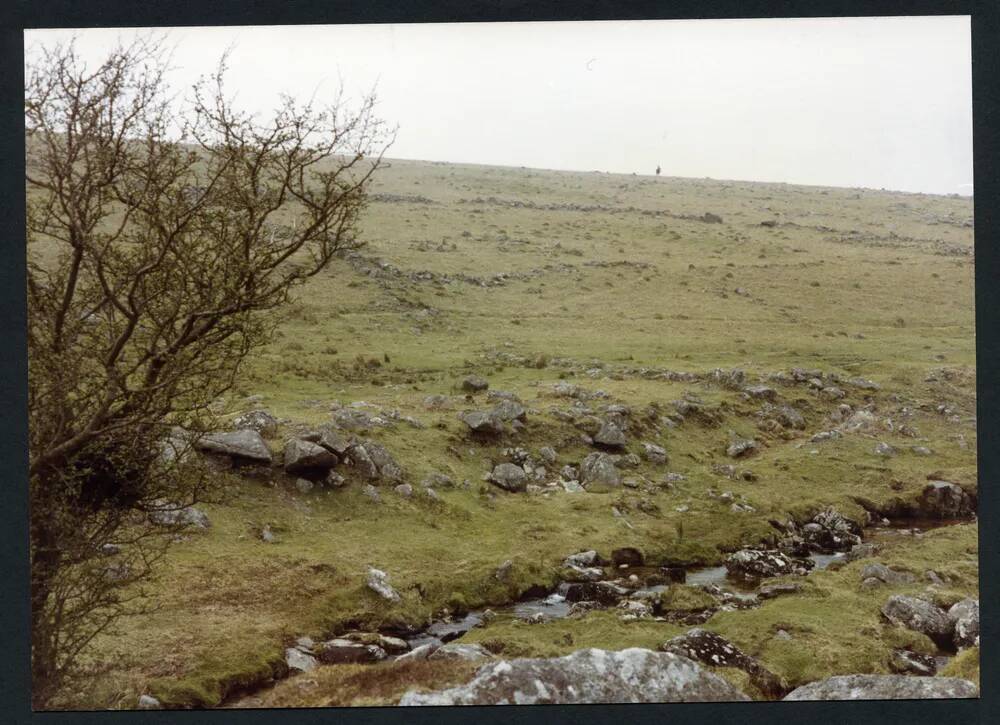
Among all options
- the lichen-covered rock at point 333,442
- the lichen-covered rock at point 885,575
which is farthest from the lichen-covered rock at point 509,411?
the lichen-covered rock at point 885,575

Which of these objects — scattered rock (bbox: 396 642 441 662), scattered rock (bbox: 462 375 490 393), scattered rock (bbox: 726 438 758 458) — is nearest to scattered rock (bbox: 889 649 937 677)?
scattered rock (bbox: 726 438 758 458)

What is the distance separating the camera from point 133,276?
367 inches

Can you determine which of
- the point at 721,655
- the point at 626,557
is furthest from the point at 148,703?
the point at 626,557

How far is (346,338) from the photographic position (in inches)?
958

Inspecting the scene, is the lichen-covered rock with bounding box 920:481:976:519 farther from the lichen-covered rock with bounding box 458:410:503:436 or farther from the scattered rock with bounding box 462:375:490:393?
the scattered rock with bounding box 462:375:490:393

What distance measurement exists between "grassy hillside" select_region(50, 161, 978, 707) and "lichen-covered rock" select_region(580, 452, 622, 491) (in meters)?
0.41

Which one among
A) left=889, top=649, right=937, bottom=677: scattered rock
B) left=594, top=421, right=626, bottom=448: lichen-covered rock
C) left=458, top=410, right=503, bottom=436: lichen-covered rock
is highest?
left=458, top=410, right=503, bottom=436: lichen-covered rock

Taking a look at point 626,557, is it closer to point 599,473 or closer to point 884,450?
point 599,473

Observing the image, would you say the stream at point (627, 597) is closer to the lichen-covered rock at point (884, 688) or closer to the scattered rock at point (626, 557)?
the scattered rock at point (626, 557)

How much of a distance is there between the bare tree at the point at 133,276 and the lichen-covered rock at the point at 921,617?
1230 cm

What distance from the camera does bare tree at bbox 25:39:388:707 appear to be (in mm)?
9156

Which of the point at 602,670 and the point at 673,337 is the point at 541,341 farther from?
the point at 602,670

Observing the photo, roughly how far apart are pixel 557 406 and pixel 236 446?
9032mm

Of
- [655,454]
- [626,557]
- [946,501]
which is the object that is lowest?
[626,557]
